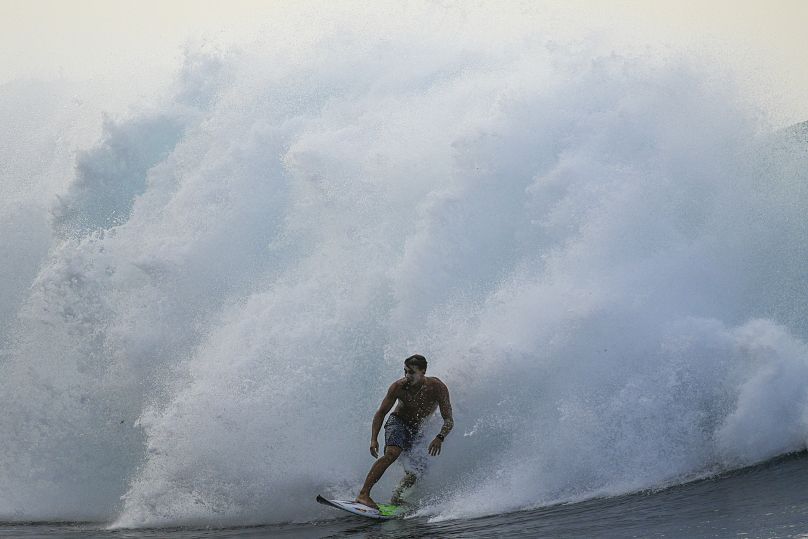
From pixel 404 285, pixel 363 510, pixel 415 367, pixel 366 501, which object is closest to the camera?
pixel 363 510

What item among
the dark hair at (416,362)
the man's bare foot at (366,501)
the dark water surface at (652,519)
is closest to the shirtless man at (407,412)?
the dark hair at (416,362)

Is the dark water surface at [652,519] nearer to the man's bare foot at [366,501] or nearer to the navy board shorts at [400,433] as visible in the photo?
the man's bare foot at [366,501]

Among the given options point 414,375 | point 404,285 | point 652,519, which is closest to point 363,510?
point 414,375

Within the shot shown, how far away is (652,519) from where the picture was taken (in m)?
6.59

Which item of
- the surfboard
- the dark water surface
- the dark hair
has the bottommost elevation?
the dark water surface

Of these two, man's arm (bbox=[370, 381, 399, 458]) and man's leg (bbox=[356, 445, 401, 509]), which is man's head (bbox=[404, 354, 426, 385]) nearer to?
man's arm (bbox=[370, 381, 399, 458])

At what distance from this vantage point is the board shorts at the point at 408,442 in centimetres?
812

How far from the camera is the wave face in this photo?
27.9 ft

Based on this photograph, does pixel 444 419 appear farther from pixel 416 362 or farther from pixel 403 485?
pixel 403 485

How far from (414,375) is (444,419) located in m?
0.47

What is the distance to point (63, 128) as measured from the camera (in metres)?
16.1

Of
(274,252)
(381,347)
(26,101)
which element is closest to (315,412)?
(381,347)

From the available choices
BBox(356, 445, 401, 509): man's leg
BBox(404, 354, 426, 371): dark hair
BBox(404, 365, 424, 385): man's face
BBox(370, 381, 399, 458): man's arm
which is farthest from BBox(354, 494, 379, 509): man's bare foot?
BBox(404, 354, 426, 371): dark hair

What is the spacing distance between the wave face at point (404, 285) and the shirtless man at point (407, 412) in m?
0.52
